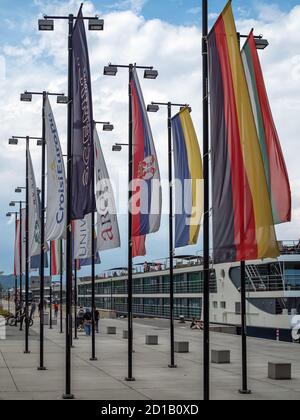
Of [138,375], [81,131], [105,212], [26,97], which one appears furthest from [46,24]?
[138,375]

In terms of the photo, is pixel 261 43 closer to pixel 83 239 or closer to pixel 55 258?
pixel 83 239

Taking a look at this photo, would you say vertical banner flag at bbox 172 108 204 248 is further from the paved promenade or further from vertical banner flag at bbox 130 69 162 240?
the paved promenade

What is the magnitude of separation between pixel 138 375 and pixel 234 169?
382 inches

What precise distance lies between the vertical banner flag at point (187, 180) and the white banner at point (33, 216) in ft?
24.1

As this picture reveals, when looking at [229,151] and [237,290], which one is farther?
[237,290]

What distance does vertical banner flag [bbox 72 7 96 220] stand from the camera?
15.9 m

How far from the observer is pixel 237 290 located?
5116 centimetres

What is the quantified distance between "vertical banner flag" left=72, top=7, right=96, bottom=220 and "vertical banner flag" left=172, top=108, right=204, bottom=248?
423cm

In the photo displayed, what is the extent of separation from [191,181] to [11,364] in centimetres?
894

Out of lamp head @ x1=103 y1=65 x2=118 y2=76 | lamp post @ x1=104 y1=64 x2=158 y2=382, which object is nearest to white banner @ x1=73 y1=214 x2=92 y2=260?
lamp post @ x1=104 y1=64 x2=158 y2=382

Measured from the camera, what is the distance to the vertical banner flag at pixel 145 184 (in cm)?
1916

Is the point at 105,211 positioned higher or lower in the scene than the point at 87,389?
higher

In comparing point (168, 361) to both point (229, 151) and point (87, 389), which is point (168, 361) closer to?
point (87, 389)
